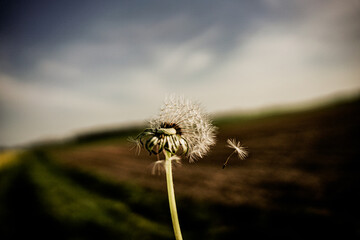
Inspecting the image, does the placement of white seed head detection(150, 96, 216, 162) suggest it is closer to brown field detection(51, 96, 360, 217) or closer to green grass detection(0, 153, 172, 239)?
brown field detection(51, 96, 360, 217)

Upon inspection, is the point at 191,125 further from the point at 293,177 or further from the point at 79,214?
the point at 293,177

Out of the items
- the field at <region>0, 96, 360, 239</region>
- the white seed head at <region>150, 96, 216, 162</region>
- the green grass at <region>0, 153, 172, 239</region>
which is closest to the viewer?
the white seed head at <region>150, 96, 216, 162</region>

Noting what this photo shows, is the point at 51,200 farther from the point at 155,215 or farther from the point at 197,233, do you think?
the point at 197,233

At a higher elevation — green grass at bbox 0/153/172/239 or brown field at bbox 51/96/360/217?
brown field at bbox 51/96/360/217

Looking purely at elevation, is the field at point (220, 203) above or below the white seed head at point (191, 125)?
above

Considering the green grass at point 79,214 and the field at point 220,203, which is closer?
the field at point 220,203

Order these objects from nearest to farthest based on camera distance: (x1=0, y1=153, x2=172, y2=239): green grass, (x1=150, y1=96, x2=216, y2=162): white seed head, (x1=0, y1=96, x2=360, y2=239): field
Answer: (x1=150, y1=96, x2=216, y2=162): white seed head < (x1=0, y1=96, x2=360, y2=239): field < (x1=0, y1=153, x2=172, y2=239): green grass

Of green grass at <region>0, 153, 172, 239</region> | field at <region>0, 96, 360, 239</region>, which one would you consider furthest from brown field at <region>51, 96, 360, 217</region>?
green grass at <region>0, 153, 172, 239</region>

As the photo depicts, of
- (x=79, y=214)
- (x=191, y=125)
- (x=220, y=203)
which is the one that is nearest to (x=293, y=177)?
(x=220, y=203)

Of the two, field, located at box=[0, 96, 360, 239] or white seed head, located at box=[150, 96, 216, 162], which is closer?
white seed head, located at box=[150, 96, 216, 162]

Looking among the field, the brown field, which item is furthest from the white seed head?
the field

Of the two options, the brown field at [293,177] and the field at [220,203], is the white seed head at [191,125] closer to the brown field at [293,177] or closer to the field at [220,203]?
the brown field at [293,177]

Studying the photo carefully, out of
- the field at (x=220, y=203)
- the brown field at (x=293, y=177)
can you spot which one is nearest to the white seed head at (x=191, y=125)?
the brown field at (x=293, y=177)
